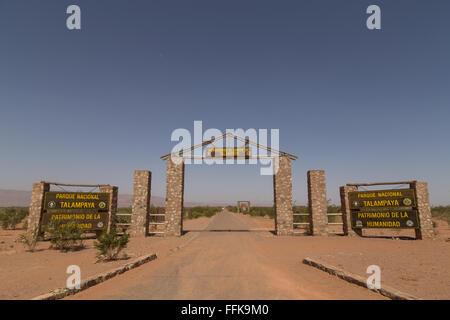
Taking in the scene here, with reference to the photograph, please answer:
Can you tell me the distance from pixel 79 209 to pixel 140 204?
11.7 ft

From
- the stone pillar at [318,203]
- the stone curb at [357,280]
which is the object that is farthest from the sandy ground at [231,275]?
the stone pillar at [318,203]

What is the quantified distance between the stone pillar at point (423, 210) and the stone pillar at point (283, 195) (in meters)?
7.34

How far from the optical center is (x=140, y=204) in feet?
47.3

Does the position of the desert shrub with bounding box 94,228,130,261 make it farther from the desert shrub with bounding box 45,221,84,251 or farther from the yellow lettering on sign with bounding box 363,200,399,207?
the yellow lettering on sign with bounding box 363,200,399,207

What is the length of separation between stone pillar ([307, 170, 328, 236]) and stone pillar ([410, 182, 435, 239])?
509 cm

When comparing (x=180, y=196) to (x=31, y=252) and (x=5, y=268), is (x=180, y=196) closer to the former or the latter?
(x=31, y=252)

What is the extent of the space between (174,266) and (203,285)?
221 centimetres

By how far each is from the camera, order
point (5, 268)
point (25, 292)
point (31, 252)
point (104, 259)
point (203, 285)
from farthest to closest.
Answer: point (31, 252) → point (104, 259) → point (5, 268) → point (203, 285) → point (25, 292)

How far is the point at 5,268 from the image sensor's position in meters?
6.79

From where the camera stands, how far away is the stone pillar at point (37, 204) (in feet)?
40.5

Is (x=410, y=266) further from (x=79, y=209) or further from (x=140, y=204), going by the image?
(x=79, y=209)

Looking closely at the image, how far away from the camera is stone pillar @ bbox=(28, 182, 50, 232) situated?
12352 millimetres
